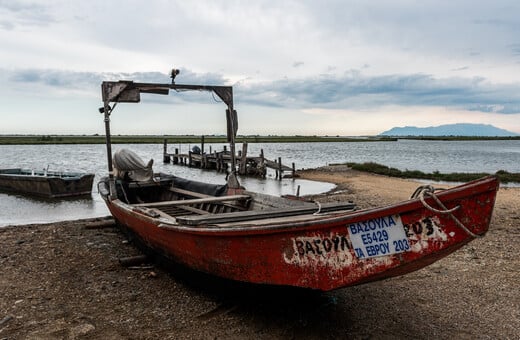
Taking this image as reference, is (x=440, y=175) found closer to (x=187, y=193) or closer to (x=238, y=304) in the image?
(x=187, y=193)

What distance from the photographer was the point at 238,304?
5.68 meters

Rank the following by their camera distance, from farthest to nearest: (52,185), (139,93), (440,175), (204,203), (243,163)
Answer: (243,163) < (440,175) < (52,185) < (139,93) < (204,203)

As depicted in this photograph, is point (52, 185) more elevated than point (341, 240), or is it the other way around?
point (341, 240)

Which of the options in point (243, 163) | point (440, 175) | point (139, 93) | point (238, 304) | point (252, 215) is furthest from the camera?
point (243, 163)

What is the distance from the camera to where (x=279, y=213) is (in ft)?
19.6

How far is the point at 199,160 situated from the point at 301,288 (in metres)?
33.3

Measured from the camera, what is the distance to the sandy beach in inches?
194

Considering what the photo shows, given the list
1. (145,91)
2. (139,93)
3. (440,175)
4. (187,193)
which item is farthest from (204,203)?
(440,175)

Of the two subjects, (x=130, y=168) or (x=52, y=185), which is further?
(x=52, y=185)

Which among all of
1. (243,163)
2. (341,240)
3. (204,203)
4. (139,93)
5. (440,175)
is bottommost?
(440,175)

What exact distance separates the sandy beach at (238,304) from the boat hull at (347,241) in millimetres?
400

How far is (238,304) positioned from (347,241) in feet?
7.40

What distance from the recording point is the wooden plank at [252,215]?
17.9ft

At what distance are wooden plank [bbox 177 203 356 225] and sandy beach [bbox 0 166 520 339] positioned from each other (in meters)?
0.84
